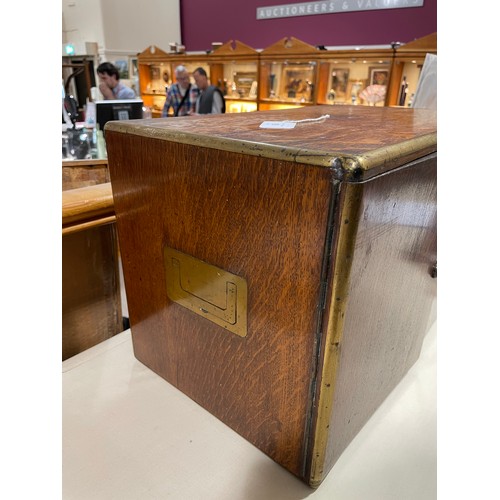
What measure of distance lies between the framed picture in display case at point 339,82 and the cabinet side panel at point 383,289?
3.54m

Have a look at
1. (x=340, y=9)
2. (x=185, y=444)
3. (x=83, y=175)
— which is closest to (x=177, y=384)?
(x=185, y=444)

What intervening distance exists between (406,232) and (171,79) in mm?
5913

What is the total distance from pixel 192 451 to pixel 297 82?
4.06 metres

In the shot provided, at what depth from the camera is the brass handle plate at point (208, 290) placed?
0.54 metres

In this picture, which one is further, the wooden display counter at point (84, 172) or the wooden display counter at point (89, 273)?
the wooden display counter at point (84, 172)

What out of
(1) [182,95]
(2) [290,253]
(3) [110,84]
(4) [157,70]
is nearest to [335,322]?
(2) [290,253]

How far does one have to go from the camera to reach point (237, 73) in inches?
187

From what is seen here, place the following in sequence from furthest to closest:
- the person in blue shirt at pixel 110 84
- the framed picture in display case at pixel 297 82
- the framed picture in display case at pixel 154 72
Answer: the framed picture in display case at pixel 154 72 → the framed picture in display case at pixel 297 82 → the person in blue shirt at pixel 110 84

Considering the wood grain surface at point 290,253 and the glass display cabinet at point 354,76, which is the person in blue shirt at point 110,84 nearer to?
the glass display cabinet at point 354,76

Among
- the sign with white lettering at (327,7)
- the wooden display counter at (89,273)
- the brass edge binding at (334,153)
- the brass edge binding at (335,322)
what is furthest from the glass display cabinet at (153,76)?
the brass edge binding at (335,322)

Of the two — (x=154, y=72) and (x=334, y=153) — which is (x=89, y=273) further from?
(x=154, y=72)

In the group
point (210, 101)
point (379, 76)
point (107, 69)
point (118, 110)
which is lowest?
point (118, 110)

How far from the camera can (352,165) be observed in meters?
0.37

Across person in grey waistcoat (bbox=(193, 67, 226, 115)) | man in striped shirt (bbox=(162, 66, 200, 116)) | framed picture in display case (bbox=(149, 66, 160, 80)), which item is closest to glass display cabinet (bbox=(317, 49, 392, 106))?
person in grey waistcoat (bbox=(193, 67, 226, 115))
